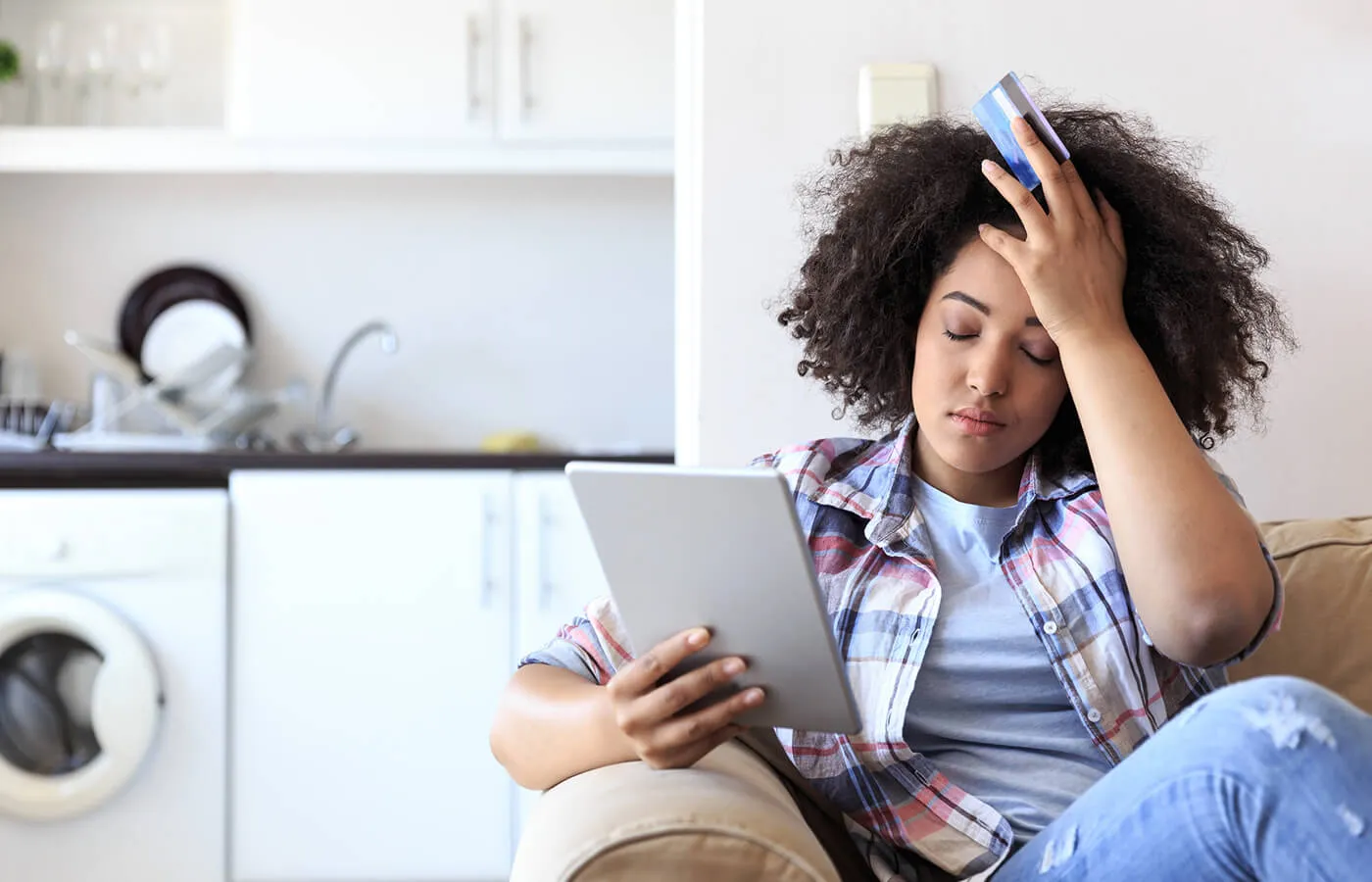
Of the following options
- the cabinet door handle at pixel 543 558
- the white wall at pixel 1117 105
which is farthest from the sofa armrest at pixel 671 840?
the cabinet door handle at pixel 543 558

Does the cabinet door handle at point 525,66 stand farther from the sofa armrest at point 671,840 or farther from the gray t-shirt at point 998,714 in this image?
the sofa armrest at point 671,840

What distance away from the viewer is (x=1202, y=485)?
112cm

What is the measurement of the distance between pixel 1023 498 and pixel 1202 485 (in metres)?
0.20

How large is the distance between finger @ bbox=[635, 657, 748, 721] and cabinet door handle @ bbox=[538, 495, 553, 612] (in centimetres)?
169

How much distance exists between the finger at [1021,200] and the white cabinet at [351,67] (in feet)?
6.48

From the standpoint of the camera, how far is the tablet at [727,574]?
3.01 ft

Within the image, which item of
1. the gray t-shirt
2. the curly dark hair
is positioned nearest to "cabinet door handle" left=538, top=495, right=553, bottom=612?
the curly dark hair

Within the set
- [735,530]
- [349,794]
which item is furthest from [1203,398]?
[349,794]

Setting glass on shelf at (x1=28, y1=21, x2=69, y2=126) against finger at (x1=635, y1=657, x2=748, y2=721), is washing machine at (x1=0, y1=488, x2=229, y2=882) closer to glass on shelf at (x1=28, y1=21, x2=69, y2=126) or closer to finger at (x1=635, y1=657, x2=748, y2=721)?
glass on shelf at (x1=28, y1=21, x2=69, y2=126)

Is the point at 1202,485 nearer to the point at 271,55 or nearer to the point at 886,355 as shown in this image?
the point at 886,355

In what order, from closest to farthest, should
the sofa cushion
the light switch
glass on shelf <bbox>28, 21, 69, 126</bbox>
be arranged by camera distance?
the sofa cushion, the light switch, glass on shelf <bbox>28, 21, 69, 126</bbox>

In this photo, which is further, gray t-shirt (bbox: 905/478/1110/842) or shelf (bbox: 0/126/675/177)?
shelf (bbox: 0/126/675/177)

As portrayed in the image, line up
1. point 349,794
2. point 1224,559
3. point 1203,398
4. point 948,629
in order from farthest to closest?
point 349,794, point 1203,398, point 948,629, point 1224,559

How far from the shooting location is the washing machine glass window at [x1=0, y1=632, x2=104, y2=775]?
2.64 meters
